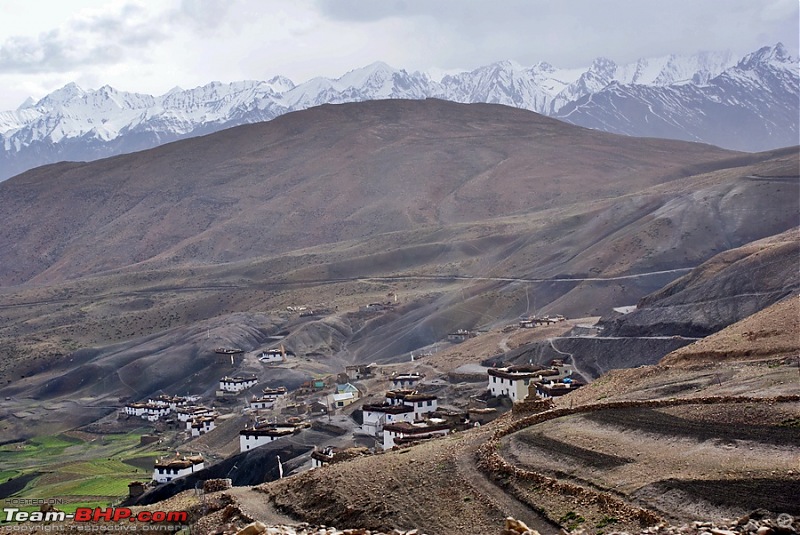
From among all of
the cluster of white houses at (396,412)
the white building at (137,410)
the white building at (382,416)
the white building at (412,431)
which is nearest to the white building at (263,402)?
the white building at (137,410)

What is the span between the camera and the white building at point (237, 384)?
91.6 meters

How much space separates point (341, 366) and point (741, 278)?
38856 mm

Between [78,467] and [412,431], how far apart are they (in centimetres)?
3348

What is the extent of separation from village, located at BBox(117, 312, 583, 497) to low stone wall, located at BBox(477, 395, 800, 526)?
5062 mm

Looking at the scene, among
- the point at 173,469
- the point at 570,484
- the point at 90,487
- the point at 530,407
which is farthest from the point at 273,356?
the point at 570,484

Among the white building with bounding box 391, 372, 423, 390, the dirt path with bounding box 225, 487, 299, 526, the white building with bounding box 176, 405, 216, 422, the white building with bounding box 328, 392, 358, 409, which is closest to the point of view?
the dirt path with bounding box 225, 487, 299, 526

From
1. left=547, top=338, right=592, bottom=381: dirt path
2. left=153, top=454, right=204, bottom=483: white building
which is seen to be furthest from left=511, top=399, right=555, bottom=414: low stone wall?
left=547, top=338, right=592, bottom=381: dirt path

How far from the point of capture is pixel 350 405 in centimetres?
6962

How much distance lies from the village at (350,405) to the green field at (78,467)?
2.34 m

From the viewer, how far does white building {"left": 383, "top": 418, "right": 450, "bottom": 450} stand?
142ft

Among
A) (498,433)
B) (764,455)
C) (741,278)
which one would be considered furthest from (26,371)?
(764,455)

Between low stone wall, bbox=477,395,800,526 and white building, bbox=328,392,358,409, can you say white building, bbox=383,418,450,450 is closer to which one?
low stone wall, bbox=477,395,800,526

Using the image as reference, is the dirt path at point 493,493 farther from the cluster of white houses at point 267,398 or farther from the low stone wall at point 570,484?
the cluster of white houses at point 267,398

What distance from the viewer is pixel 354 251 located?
153m
